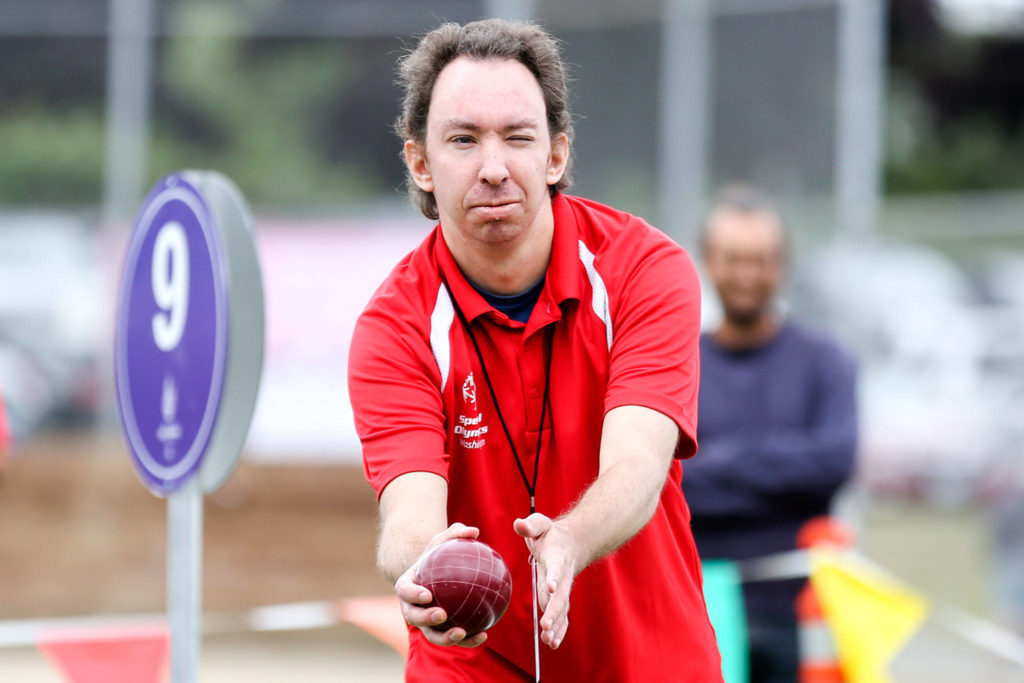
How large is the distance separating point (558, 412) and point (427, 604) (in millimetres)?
720

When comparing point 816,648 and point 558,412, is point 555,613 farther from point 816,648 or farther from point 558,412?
point 816,648

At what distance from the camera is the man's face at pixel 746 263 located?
5527mm

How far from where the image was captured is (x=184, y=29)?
13.1 metres

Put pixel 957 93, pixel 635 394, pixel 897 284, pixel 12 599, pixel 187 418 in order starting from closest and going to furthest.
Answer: pixel 635 394
pixel 187 418
pixel 897 284
pixel 12 599
pixel 957 93

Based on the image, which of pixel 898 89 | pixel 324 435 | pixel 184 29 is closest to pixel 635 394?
pixel 324 435

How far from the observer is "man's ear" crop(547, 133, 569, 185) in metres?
3.54

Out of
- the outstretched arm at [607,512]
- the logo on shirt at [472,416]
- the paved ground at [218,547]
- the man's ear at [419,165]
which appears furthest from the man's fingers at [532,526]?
the paved ground at [218,547]

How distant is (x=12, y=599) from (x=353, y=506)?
2864mm

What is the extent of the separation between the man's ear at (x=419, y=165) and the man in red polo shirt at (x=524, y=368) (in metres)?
0.13

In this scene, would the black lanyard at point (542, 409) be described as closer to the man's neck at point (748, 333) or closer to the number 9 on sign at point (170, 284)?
the number 9 on sign at point (170, 284)

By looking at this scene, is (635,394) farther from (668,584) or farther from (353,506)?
(353,506)

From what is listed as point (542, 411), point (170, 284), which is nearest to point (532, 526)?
point (542, 411)

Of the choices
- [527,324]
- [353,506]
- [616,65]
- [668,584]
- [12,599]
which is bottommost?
[12,599]

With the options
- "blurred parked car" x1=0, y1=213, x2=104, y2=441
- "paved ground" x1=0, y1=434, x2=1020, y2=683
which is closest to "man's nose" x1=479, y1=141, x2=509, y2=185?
"paved ground" x1=0, y1=434, x2=1020, y2=683
